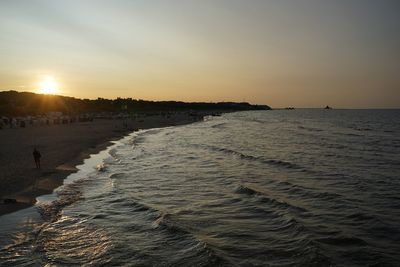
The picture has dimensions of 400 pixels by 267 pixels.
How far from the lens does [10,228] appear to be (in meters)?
13.5

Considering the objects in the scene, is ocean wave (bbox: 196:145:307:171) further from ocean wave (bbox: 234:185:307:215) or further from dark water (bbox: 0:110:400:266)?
ocean wave (bbox: 234:185:307:215)

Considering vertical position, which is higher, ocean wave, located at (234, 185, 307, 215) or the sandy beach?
the sandy beach

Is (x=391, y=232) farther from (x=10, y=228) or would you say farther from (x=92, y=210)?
(x=10, y=228)

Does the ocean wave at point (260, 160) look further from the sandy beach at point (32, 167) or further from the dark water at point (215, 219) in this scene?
the sandy beach at point (32, 167)

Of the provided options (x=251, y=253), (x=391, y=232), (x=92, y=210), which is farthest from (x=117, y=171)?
(x=391, y=232)

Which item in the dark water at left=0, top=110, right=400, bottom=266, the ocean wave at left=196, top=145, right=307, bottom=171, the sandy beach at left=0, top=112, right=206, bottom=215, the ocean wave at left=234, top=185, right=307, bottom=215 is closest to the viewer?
the dark water at left=0, top=110, right=400, bottom=266

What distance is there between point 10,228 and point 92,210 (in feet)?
12.0

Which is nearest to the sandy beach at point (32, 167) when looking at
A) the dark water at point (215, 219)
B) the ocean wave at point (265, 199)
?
the dark water at point (215, 219)

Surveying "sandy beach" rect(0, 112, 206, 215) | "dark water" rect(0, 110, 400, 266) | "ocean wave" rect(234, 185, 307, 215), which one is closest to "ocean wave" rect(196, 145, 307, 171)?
"dark water" rect(0, 110, 400, 266)

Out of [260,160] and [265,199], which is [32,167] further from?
[260,160]

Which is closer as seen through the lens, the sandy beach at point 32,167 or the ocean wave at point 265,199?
the ocean wave at point 265,199

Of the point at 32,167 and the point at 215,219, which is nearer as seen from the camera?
the point at 215,219

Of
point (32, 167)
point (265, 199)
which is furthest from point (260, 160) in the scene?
point (32, 167)

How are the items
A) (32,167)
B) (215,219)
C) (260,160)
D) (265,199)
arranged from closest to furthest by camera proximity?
1. (215,219)
2. (265,199)
3. (32,167)
4. (260,160)
